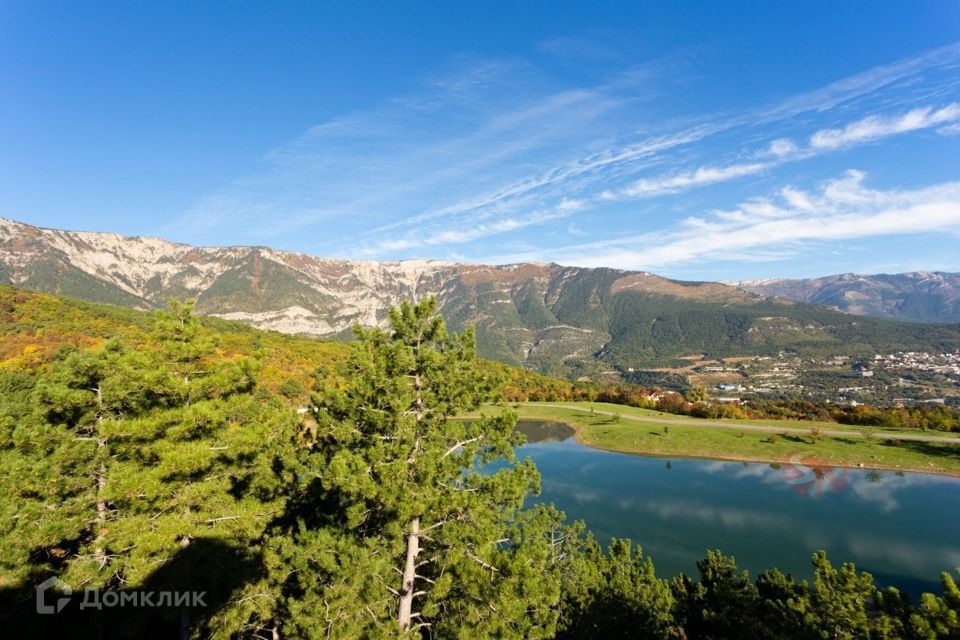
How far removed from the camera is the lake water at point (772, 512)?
100ft

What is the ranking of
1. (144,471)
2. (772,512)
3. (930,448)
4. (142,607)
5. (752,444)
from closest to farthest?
(142,607) < (144,471) < (772,512) < (930,448) < (752,444)

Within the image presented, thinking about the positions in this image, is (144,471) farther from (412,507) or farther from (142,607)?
(412,507)

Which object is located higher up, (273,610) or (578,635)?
(273,610)

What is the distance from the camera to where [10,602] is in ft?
34.8

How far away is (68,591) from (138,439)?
3395 millimetres

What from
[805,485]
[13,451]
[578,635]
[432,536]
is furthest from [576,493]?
[13,451]

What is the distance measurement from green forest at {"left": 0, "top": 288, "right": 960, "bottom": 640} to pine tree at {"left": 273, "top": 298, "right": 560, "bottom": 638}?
2.3 inches

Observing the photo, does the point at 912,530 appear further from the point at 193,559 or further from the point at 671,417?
the point at 193,559

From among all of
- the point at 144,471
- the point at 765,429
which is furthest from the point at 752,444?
the point at 144,471

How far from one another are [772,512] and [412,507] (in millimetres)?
42535

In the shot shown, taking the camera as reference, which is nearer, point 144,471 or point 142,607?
point 142,607

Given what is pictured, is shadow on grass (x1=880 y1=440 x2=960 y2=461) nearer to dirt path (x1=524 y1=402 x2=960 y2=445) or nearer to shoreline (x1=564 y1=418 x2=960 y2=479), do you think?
dirt path (x1=524 y1=402 x2=960 y2=445)

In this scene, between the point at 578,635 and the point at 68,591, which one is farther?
the point at 578,635

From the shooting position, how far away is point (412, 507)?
9891 mm
